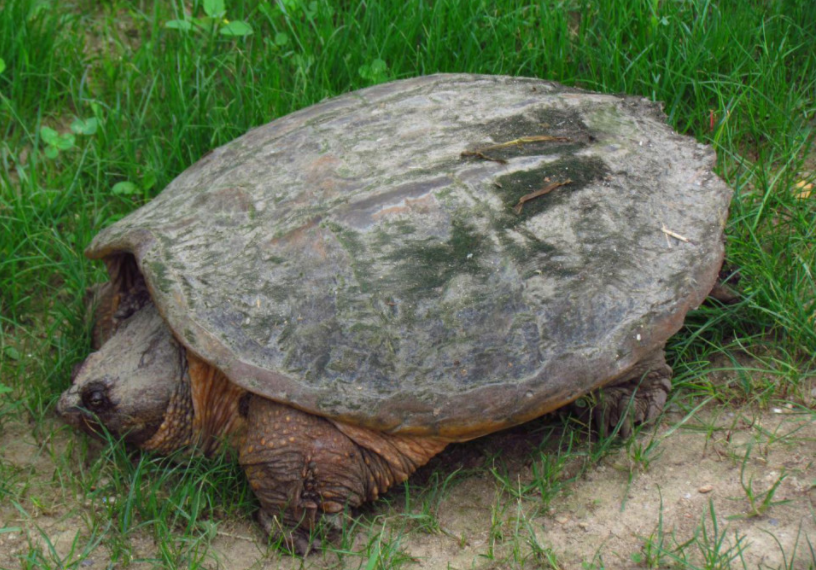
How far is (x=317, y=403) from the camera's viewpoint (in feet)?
7.51

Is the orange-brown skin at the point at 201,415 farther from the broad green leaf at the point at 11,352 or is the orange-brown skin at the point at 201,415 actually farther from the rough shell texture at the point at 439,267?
the broad green leaf at the point at 11,352

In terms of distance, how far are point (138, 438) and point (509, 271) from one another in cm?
120

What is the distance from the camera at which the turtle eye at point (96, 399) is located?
8.40ft

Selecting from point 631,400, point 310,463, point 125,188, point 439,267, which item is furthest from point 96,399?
point 631,400

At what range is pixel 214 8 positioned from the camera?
12.5 feet

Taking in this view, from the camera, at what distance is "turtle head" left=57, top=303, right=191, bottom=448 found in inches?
101

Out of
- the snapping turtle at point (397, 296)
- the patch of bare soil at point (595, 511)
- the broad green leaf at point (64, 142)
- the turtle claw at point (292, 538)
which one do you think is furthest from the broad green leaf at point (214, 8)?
the turtle claw at point (292, 538)

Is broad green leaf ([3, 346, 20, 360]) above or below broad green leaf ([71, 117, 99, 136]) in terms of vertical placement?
below

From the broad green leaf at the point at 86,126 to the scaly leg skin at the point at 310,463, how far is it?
1.69m

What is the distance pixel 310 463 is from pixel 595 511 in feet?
2.56

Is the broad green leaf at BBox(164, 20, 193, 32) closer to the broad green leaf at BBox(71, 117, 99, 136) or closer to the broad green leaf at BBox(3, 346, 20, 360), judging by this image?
the broad green leaf at BBox(71, 117, 99, 136)

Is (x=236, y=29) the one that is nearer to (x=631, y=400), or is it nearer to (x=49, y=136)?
(x=49, y=136)

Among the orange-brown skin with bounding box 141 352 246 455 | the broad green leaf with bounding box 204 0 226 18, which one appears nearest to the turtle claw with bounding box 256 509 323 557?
the orange-brown skin with bounding box 141 352 246 455

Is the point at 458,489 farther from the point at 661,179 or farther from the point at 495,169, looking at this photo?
the point at 661,179
